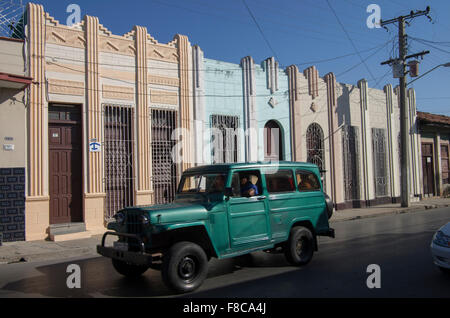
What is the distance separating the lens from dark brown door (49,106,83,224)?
39.4 feet

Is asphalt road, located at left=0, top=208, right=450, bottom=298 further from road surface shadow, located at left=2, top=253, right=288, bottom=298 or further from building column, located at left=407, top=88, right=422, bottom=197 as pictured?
building column, located at left=407, top=88, right=422, bottom=197

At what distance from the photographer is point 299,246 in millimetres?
7523

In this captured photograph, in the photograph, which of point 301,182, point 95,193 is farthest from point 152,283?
point 95,193

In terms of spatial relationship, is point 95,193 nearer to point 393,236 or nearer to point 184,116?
point 184,116

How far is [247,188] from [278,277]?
161 centimetres

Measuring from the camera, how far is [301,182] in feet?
25.7

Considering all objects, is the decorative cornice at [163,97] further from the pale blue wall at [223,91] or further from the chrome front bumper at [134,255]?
the chrome front bumper at [134,255]

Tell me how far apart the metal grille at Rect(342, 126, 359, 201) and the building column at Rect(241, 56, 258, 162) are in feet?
21.1

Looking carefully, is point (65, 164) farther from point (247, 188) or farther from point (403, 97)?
point (403, 97)

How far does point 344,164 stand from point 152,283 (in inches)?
632

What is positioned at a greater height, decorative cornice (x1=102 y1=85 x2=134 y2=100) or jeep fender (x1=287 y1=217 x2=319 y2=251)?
decorative cornice (x1=102 y1=85 x2=134 y2=100)

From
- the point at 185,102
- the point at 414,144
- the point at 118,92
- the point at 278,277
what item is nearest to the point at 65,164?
the point at 118,92

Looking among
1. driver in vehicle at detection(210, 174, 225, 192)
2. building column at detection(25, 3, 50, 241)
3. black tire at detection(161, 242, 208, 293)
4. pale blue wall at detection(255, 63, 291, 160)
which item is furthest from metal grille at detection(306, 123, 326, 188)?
black tire at detection(161, 242, 208, 293)

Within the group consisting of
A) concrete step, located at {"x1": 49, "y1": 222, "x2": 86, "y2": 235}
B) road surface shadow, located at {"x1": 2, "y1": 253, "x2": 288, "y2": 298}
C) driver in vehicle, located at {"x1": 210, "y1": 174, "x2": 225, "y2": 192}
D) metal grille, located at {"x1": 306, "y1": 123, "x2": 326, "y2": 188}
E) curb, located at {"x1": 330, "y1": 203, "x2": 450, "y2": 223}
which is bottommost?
curb, located at {"x1": 330, "y1": 203, "x2": 450, "y2": 223}
